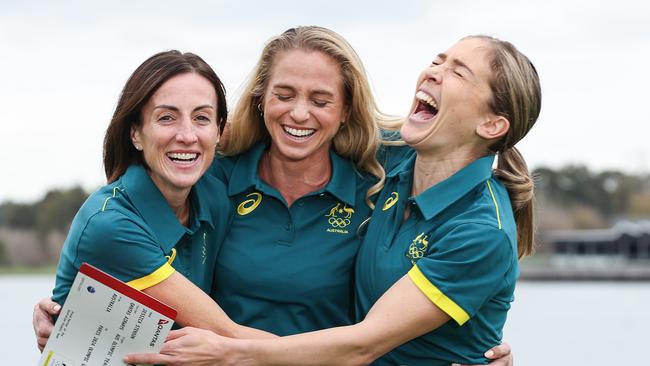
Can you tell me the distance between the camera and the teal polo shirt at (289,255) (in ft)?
15.4

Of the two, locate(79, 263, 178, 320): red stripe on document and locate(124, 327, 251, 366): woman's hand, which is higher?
locate(79, 263, 178, 320): red stripe on document

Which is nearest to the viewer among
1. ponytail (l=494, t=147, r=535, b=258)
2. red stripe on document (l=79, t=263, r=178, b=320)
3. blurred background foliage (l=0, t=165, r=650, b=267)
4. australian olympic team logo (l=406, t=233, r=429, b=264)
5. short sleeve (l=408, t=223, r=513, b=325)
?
red stripe on document (l=79, t=263, r=178, b=320)

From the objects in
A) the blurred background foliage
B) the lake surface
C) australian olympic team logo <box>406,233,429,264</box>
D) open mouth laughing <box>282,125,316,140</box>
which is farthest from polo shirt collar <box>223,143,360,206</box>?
the blurred background foliage

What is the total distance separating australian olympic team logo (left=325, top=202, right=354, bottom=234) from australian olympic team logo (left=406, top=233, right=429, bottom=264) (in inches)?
24.0

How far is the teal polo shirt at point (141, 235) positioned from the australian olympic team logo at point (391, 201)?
789mm

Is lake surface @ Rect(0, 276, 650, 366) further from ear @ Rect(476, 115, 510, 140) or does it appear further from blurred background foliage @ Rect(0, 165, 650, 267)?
ear @ Rect(476, 115, 510, 140)

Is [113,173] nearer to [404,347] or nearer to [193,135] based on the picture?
[193,135]

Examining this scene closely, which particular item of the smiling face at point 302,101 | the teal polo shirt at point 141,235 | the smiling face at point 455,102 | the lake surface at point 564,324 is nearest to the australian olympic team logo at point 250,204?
the teal polo shirt at point 141,235

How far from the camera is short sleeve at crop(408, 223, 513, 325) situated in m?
4.00

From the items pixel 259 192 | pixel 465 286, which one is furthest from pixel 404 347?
pixel 259 192

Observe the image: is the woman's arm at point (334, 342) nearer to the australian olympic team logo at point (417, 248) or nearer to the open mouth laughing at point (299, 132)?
the australian olympic team logo at point (417, 248)

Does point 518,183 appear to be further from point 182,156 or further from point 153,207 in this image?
point 153,207

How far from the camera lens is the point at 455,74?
4340 mm

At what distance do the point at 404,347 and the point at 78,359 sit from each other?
1.43 metres
